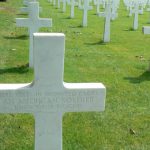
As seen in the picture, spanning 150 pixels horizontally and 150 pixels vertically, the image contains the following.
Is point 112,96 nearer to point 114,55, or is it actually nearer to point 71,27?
point 114,55

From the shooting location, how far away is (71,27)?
14680 mm

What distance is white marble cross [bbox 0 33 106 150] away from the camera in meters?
3.36

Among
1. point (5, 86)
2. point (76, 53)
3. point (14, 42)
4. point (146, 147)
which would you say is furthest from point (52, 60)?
point (14, 42)

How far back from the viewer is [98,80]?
7445mm

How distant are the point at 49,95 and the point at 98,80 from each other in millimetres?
3975

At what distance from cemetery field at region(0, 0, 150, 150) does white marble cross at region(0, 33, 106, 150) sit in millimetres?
1041

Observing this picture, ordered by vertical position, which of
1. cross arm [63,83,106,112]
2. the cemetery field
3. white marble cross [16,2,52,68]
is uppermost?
white marble cross [16,2,52,68]

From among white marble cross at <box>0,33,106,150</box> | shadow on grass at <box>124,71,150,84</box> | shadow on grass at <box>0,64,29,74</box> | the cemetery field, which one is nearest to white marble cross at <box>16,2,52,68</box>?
shadow on grass at <box>0,64,29,74</box>

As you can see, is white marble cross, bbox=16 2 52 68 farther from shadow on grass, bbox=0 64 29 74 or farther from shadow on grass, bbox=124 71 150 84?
shadow on grass, bbox=124 71 150 84

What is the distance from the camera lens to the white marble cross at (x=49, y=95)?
336 cm

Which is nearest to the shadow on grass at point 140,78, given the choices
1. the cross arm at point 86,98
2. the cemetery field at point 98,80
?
the cemetery field at point 98,80

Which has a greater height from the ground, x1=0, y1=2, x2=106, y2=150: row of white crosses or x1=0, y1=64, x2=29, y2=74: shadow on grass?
x1=0, y1=2, x2=106, y2=150: row of white crosses

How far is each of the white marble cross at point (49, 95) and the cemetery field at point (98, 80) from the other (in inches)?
41.0

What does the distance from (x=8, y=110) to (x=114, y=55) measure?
6.50 meters
